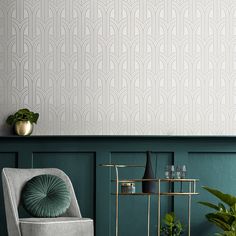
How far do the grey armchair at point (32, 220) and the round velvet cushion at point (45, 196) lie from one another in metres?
0.07

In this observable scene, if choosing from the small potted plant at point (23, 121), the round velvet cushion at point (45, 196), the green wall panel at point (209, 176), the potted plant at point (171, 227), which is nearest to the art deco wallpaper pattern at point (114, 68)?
the small potted plant at point (23, 121)

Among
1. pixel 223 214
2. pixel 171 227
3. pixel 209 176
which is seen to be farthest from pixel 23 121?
pixel 223 214

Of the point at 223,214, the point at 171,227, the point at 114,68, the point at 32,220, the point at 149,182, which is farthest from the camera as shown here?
the point at 114,68

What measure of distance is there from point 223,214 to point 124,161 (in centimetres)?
96

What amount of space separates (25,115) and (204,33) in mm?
1668

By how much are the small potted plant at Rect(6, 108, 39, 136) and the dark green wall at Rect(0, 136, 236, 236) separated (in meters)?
0.08

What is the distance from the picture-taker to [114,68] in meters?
6.02

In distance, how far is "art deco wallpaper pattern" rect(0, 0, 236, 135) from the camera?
5.99 meters

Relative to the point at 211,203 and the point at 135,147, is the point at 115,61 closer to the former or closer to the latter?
the point at 135,147

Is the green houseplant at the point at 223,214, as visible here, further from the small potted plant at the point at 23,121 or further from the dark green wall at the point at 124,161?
the small potted plant at the point at 23,121

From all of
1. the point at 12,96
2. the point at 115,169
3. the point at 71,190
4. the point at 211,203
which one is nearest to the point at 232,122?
the point at 211,203

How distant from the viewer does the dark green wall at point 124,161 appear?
19.4 ft

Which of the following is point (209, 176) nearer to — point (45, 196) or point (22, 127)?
point (45, 196)

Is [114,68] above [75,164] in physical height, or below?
above
